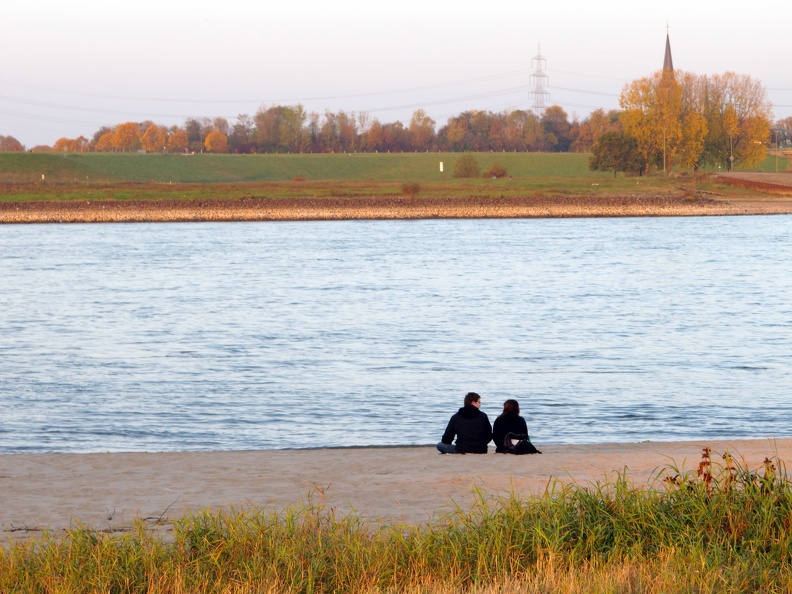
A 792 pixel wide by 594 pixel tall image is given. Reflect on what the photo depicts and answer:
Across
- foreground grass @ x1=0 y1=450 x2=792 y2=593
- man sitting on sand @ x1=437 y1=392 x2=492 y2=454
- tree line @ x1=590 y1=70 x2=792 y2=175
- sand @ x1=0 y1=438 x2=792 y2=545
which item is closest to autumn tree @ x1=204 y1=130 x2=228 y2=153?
tree line @ x1=590 y1=70 x2=792 y2=175

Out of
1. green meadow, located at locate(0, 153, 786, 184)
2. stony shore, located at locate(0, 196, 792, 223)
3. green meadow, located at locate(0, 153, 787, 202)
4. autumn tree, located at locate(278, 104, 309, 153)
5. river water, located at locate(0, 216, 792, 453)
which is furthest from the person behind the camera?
autumn tree, located at locate(278, 104, 309, 153)

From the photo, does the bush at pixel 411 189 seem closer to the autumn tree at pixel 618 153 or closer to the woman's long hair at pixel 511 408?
the autumn tree at pixel 618 153

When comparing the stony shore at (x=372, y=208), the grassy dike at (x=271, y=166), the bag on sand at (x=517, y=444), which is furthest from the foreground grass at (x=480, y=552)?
the grassy dike at (x=271, y=166)

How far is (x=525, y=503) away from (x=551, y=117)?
18441 centimetres

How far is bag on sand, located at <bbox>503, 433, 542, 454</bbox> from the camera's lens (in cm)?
1224

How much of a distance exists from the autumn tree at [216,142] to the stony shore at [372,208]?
289 feet

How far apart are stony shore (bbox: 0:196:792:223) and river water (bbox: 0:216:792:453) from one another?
102ft

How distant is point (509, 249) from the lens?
6216cm

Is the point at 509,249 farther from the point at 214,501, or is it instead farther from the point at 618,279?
the point at 214,501

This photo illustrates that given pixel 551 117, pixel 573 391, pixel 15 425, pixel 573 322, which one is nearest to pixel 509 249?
pixel 573 322

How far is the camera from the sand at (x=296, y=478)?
9.55 meters

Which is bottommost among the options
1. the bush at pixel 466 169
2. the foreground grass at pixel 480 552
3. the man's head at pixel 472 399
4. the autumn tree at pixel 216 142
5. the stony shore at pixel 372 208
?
the foreground grass at pixel 480 552

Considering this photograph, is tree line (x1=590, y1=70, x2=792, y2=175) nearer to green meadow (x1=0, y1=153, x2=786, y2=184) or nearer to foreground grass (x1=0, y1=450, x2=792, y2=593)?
green meadow (x1=0, y1=153, x2=786, y2=184)

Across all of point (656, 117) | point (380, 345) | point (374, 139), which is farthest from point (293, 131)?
point (380, 345)
